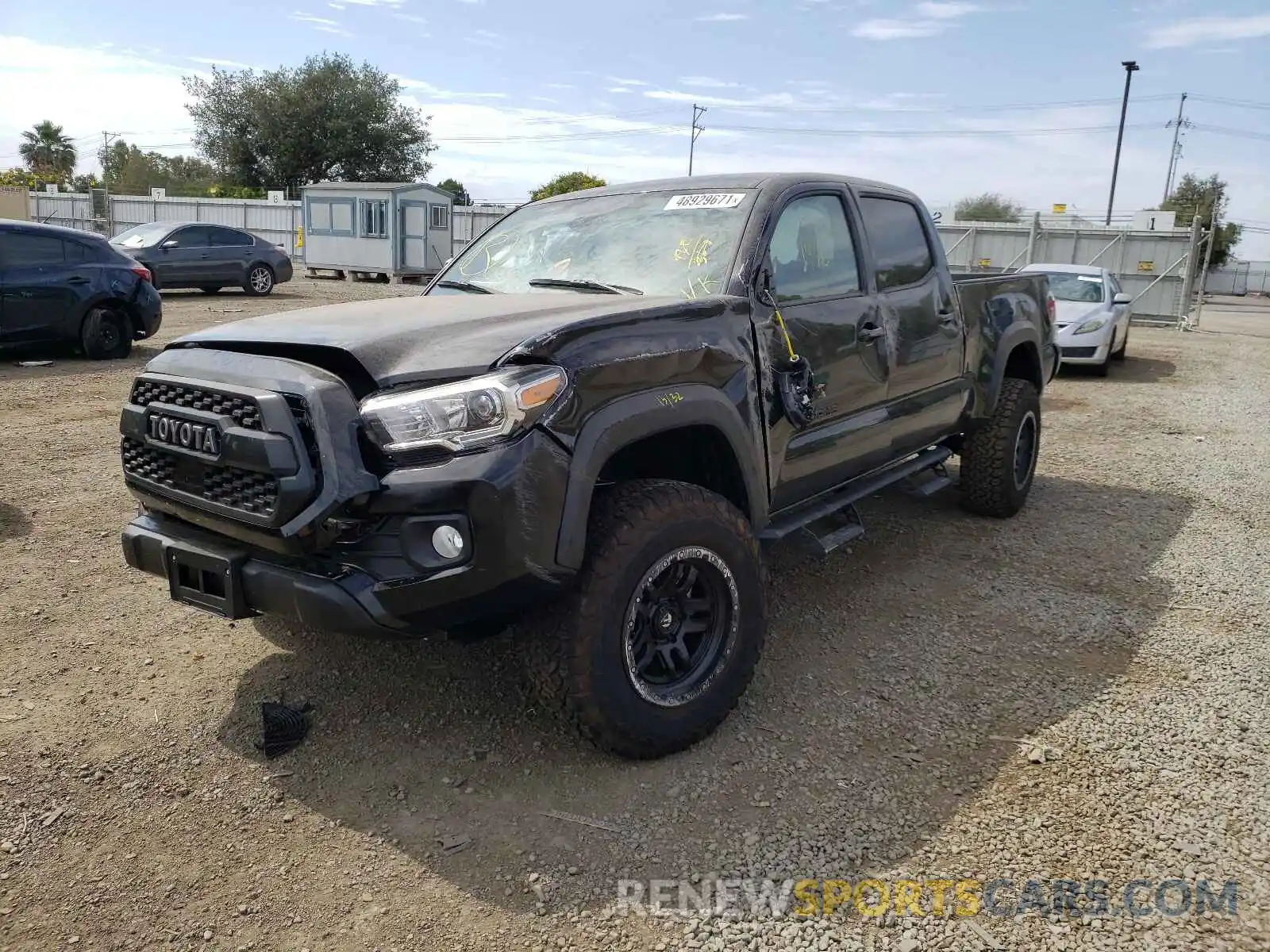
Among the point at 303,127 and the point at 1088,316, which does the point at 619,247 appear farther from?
the point at 303,127

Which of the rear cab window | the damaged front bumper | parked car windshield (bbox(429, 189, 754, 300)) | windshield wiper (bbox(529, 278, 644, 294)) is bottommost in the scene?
the damaged front bumper

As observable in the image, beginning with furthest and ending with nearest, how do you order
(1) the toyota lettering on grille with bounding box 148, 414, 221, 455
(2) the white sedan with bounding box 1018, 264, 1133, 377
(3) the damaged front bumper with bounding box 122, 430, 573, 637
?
(2) the white sedan with bounding box 1018, 264, 1133, 377, (1) the toyota lettering on grille with bounding box 148, 414, 221, 455, (3) the damaged front bumper with bounding box 122, 430, 573, 637

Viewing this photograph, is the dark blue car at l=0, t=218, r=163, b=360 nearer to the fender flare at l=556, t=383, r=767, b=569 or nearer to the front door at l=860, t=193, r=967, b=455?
the front door at l=860, t=193, r=967, b=455

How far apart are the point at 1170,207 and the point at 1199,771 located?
2638 inches

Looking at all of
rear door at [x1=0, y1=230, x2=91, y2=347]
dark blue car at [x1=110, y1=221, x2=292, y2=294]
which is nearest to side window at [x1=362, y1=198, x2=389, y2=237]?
dark blue car at [x1=110, y1=221, x2=292, y2=294]

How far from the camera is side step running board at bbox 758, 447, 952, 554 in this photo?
Result: 3.91 meters

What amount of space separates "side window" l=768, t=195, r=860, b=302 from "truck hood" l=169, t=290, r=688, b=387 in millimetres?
649

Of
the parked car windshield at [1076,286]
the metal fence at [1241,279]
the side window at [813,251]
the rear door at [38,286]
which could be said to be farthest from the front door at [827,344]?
the metal fence at [1241,279]

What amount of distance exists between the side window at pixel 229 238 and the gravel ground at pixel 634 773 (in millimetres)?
14873

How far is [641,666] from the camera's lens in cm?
309

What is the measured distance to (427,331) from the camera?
297 cm

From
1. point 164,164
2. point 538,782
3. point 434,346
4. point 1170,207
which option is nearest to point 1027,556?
point 538,782

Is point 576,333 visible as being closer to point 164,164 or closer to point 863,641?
point 863,641

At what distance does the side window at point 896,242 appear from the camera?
14.9 feet
